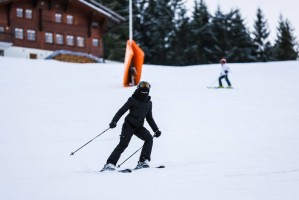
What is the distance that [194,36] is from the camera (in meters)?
55.3

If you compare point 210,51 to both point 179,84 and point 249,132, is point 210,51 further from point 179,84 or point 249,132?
point 249,132

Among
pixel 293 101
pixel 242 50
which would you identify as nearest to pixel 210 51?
pixel 242 50

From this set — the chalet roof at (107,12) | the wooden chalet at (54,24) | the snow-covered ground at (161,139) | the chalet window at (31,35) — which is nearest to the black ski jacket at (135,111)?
the snow-covered ground at (161,139)

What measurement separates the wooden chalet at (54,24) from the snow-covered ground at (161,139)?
21.3m

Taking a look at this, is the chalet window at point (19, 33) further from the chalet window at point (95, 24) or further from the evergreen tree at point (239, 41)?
the evergreen tree at point (239, 41)

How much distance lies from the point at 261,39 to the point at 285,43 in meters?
4.02

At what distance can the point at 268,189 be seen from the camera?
16.3ft

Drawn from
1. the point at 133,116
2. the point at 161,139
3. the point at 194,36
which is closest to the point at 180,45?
the point at 194,36

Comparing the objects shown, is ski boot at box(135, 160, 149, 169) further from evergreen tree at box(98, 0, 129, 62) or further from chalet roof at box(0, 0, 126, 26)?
evergreen tree at box(98, 0, 129, 62)

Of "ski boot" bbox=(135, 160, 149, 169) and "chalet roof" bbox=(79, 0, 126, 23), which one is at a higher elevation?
"chalet roof" bbox=(79, 0, 126, 23)

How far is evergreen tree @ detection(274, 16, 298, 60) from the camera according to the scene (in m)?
50.5

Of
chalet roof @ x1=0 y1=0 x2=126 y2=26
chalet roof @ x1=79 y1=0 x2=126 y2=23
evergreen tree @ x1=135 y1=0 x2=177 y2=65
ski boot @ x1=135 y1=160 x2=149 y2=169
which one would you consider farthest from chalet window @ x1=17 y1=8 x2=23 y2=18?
ski boot @ x1=135 y1=160 x2=149 y2=169

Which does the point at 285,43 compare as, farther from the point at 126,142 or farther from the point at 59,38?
the point at 126,142

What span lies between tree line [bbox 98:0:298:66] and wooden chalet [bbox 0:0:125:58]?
22.2 feet
